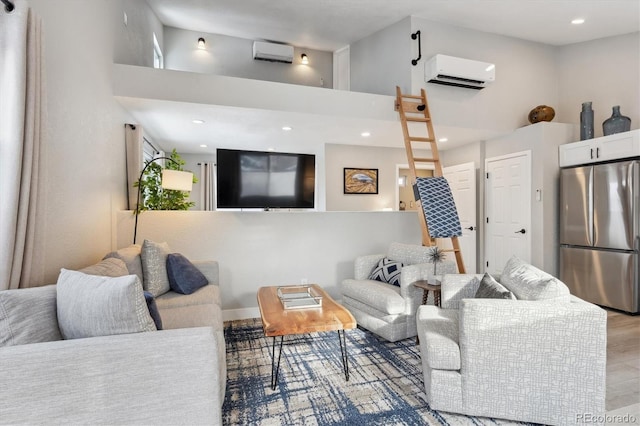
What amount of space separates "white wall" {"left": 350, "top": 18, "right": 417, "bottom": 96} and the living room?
0.03 metres

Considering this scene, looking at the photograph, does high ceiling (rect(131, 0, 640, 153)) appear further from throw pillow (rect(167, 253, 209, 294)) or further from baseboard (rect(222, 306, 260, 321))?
baseboard (rect(222, 306, 260, 321))

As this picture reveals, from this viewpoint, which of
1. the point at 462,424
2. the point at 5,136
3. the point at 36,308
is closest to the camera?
the point at 36,308

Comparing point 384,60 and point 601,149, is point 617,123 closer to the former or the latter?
point 601,149

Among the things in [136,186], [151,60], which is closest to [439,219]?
[136,186]

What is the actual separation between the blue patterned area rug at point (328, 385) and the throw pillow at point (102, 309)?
96 centimetres

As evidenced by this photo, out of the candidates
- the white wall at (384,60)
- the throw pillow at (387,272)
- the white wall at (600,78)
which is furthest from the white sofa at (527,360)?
the white wall at (600,78)

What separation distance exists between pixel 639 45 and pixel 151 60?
629cm

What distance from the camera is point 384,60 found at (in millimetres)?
4832

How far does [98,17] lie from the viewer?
9.49 ft

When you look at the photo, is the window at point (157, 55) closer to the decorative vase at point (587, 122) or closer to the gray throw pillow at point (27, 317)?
the gray throw pillow at point (27, 317)

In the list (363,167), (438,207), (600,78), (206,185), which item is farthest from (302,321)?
(206,185)

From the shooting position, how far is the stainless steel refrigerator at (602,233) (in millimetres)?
3812

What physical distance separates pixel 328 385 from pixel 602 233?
3877mm

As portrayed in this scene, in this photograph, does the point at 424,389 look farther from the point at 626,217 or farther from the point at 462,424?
the point at 626,217
